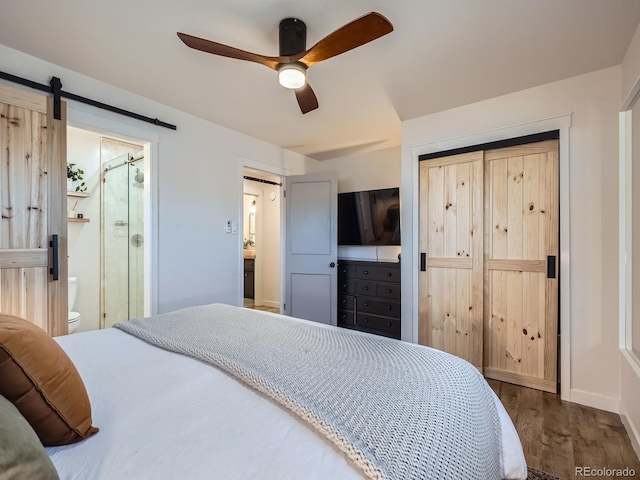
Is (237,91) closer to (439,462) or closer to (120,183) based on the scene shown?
(120,183)

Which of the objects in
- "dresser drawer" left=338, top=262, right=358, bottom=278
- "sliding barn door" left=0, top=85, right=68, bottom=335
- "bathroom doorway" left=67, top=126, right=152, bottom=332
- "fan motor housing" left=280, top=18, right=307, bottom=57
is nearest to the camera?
"fan motor housing" left=280, top=18, right=307, bottom=57

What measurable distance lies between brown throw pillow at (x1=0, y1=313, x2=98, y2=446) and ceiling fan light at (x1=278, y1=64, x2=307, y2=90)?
5.35 feet

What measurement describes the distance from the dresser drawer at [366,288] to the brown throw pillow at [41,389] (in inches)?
123

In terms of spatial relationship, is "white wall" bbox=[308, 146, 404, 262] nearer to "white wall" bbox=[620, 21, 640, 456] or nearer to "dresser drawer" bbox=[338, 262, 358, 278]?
"dresser drawer" bbox=[338, 262, 358, 278]

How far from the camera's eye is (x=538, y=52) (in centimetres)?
197

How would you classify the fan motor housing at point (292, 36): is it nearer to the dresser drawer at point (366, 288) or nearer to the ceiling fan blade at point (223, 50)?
the ceiling fan blade at point (223, 50)

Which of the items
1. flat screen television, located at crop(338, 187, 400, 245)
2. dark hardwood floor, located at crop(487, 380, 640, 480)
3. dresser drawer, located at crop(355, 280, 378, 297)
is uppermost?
flat screen television, located at crop(338, 187, 400, 245)

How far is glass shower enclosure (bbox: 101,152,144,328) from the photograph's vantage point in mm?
3037

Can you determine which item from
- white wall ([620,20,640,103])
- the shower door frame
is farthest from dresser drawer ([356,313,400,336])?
white wall ([620,20,640,103])

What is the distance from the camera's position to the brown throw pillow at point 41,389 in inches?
27.2

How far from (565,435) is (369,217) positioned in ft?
8.65

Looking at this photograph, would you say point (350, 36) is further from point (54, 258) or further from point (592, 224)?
point (54, 258)

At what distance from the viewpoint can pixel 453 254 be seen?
9.25 feet

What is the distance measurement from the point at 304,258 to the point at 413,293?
59.2 inches
